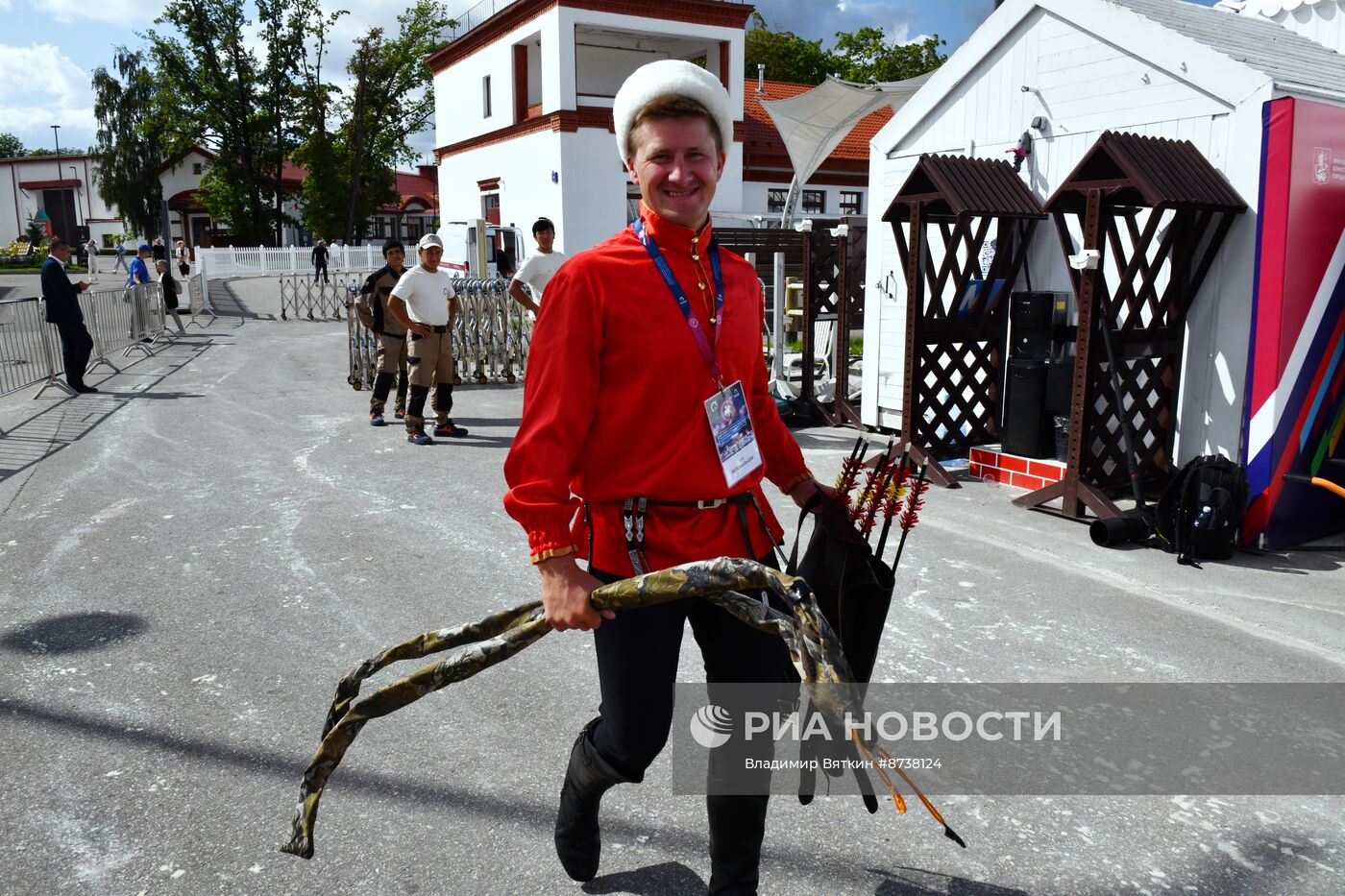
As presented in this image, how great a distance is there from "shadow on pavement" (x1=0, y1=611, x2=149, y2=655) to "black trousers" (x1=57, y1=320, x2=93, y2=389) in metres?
9.16

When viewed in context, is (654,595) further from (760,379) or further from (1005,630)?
(1005,630)

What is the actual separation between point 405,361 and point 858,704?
857cm

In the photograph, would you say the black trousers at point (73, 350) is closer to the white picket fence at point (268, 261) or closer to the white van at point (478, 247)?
the white van at point (478, 247)

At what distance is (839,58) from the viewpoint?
161 ft

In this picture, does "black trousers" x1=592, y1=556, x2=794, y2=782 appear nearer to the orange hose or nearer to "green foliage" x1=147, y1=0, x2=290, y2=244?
the orange hose

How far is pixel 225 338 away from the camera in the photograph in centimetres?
2012

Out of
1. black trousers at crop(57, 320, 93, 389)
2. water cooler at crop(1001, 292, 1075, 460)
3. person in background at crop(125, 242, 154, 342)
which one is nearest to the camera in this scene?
water cooler at crop(1001, 292, 1075, 460)

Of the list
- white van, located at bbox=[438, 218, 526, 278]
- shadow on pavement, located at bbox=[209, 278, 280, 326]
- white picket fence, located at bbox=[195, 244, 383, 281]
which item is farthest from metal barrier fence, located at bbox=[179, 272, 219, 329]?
white picket fence, located at bbox=[195, 244, 383, 281]

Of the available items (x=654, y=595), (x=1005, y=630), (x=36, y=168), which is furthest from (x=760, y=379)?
(x=36, y=168)

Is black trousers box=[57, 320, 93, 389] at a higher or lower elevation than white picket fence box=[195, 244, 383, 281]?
lower

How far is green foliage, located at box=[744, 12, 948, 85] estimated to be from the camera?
46688mm

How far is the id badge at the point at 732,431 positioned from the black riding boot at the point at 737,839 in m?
0.77

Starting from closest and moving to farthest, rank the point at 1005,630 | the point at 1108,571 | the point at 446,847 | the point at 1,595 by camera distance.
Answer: the point at 446,847 → the point at 1005,630 → the point at 1,595 → the point at 1108,571

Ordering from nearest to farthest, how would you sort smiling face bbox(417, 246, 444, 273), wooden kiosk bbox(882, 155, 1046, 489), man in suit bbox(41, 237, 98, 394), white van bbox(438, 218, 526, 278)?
wooden kiosk bbox(882, 155, 1046, 489)
smiling face bbox(417, 246, 444, 273)
man in suit bbox(41, 237, 98, 394)
white van bbox(438, 218, 526, 278)
